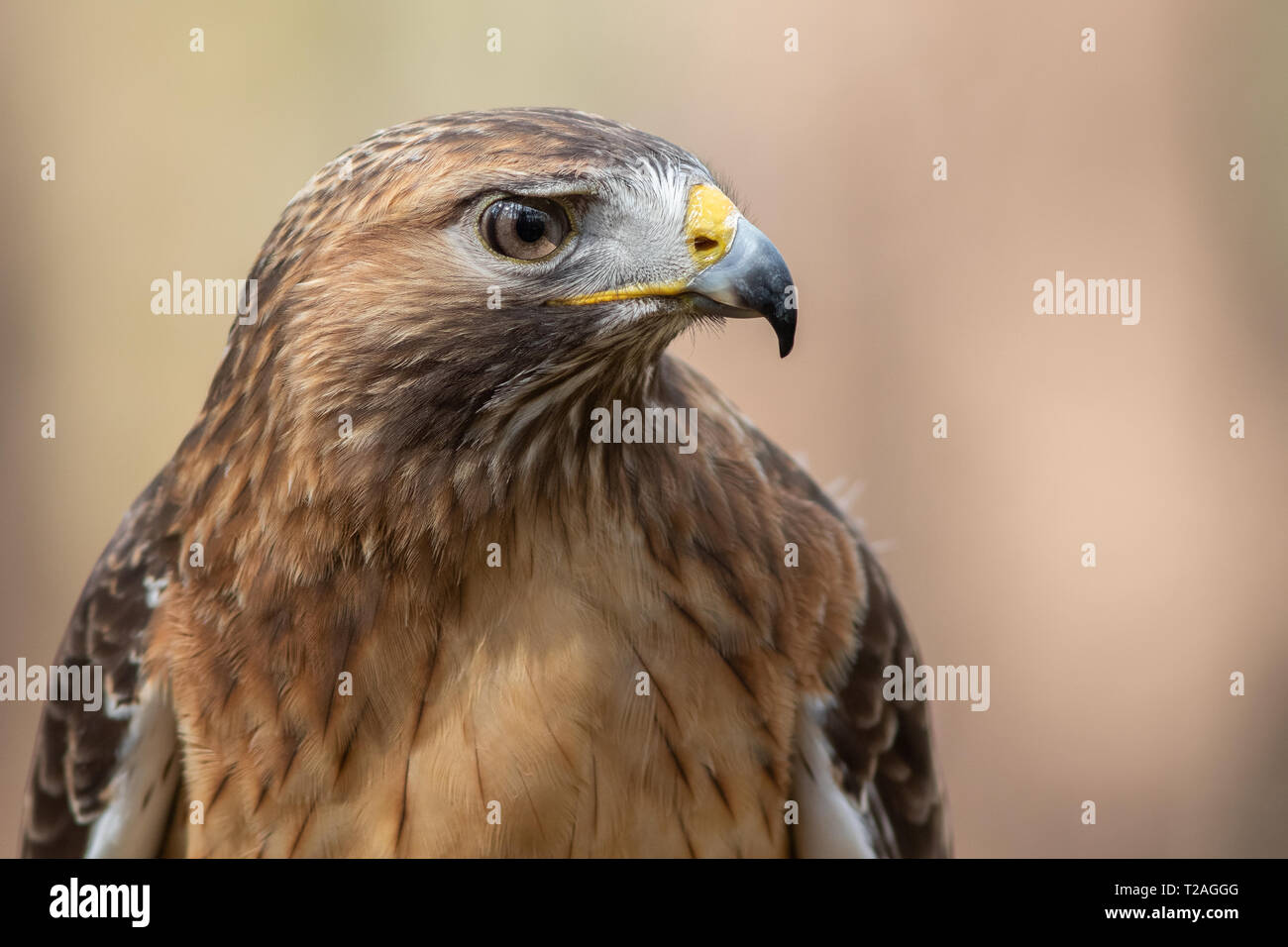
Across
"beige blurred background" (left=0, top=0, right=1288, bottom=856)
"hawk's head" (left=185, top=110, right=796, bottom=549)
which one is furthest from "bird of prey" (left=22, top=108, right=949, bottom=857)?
"beige blurred background" (left=0, top=0, right=1288, bottom=856)

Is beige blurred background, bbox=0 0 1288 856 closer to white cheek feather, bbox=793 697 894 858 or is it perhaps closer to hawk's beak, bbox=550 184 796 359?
white cheek feather, bbox=793 697 894 858

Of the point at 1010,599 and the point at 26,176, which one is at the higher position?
the point at 26,176

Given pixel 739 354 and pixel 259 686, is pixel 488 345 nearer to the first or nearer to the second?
pixel 259 686

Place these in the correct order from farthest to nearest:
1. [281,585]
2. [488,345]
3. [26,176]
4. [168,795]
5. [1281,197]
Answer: [26,176] → [1281,197] → [168,795] → [281,585] → [488,345]

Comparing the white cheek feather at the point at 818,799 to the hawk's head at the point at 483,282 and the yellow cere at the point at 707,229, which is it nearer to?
the hawk's head at the point at 483,282

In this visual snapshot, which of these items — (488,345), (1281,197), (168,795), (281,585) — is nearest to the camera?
(488,345)

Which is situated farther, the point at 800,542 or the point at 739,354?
the point at 739,354
